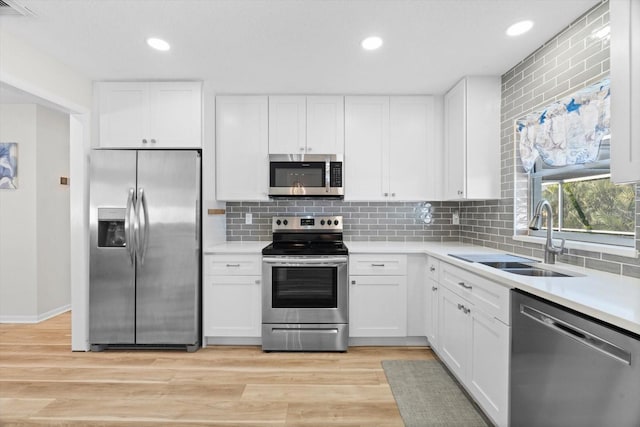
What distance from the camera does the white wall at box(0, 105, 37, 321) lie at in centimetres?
387

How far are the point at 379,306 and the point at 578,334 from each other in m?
1.89

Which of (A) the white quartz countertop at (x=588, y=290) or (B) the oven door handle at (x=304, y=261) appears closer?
(A) the white quartz countertop at (x=588, y=290)

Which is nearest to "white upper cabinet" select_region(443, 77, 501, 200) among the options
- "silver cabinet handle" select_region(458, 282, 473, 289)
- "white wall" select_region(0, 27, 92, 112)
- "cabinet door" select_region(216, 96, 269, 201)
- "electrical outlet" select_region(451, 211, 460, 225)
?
"electrical outlet" select_region(451, 211, 460, 225)

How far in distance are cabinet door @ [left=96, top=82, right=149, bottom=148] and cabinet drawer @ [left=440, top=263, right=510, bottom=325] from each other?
280 centimetres

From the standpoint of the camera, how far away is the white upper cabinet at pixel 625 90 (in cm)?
130

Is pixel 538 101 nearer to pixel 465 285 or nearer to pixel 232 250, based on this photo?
pixel 465 285

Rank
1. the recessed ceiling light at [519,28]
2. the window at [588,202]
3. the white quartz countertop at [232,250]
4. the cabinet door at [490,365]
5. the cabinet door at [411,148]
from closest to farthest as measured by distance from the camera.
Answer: the cabinet door at [490,365] → the window at [588,202] → the recessed ceiling light at [519,28] → the white quartz countertop at [232,250] → the cabinet door at [411,148]

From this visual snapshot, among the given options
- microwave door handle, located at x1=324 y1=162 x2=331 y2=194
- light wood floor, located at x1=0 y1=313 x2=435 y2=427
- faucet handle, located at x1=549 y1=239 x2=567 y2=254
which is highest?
microwave door handle, located at x1=324 y1=162 x2=331 y2=194

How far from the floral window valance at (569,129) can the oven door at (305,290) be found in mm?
1672

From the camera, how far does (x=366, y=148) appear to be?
136 inches

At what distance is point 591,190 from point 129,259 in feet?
11.3

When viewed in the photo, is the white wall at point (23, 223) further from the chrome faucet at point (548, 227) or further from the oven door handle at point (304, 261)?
the chrome faucet at point (548, 227)

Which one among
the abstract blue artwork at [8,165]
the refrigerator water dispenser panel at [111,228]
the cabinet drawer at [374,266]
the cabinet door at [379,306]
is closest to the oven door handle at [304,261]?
the cabinet drawer at [374,266]

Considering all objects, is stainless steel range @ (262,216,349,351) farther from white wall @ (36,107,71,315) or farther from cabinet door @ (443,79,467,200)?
white wall @ (36,107,71,315)
